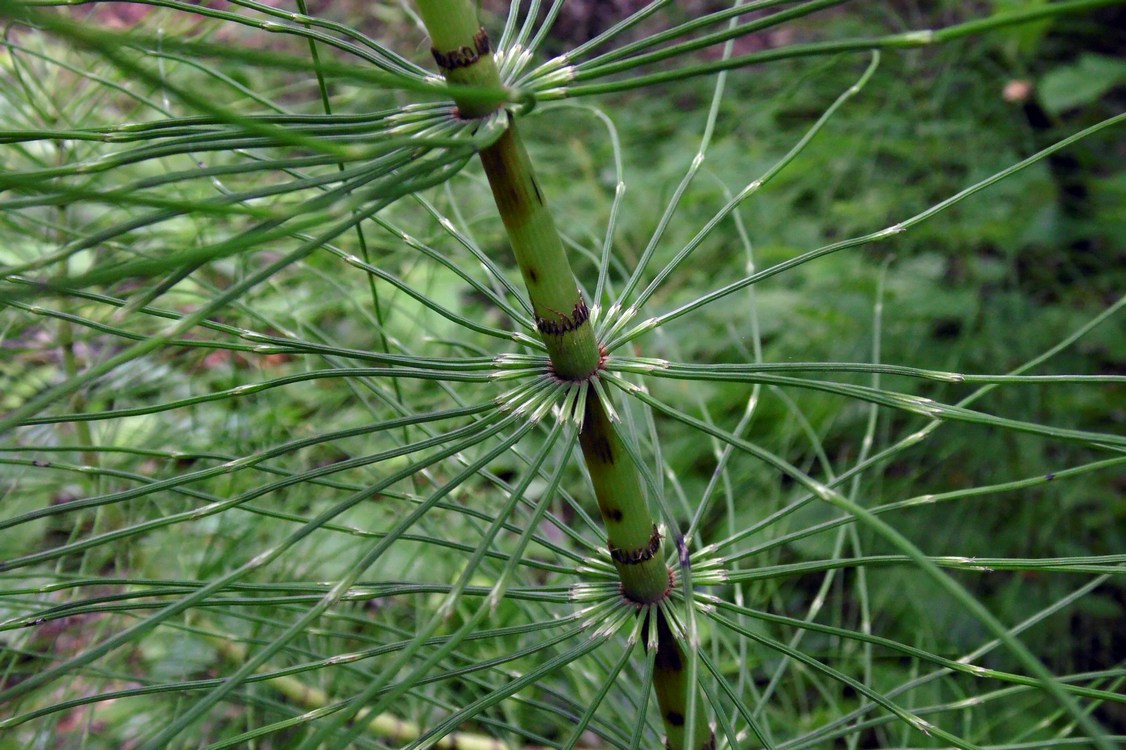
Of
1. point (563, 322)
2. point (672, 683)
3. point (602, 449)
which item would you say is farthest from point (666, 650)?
point (563, 322)

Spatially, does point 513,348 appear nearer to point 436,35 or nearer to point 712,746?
point 712,746

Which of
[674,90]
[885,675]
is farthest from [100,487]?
[674,90]

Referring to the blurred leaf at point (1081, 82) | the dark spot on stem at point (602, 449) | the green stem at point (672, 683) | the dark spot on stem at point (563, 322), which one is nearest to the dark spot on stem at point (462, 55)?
the dark spot on stem at point (563, 322)

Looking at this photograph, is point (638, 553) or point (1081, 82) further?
point (1081, 82)

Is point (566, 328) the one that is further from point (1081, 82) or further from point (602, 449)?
point (1081, 82)

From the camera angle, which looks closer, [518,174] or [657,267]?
[518,174]

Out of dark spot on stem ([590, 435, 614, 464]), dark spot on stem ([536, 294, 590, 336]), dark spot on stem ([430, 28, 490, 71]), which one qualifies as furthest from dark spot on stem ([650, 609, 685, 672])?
dark spot on stem ([430, 28, 490, 71])

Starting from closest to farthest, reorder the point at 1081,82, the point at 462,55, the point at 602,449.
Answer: the point at 462,55
the point at 602,449
the point at 1081,82

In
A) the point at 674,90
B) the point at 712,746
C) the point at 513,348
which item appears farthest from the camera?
the point at 674,90

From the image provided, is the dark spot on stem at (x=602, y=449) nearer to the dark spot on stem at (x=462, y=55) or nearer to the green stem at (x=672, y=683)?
the green stem at (x=672, y=683)

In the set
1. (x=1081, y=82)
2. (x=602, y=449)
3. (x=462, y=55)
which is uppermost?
(x=1081, y=82)
